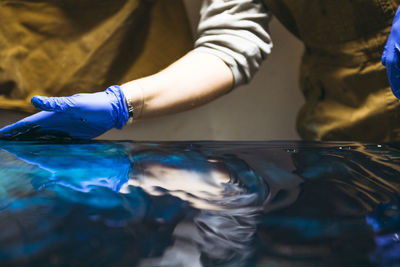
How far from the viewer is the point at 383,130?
93cm

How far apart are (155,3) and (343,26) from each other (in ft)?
1.79

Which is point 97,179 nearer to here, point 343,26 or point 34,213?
point 34,213

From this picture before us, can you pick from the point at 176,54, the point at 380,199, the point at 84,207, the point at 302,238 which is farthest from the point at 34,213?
the point at 176,54

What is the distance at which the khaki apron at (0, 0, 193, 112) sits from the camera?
971 millimetres

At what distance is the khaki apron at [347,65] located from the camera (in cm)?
88

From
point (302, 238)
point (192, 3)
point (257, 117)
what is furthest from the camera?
point (257, 117)

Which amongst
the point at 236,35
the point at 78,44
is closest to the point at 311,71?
the point at 236,35

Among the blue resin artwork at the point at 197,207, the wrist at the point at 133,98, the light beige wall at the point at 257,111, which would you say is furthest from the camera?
the light beige wall at the point at 257,111

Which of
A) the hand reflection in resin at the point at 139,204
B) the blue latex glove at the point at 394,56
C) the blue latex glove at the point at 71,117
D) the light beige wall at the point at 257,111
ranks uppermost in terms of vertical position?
the blue latex glove at the point at 394,56

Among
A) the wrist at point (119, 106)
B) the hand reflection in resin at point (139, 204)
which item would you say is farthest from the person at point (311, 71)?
the hand reflection in resin at point (139, 204)

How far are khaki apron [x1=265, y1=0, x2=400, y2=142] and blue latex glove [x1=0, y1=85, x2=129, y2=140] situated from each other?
52cm

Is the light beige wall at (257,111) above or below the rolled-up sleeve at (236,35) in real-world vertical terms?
below

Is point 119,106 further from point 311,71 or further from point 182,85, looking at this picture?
point 311,71

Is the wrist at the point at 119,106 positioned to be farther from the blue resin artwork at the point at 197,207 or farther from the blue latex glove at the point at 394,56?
the blue latex glove at the point at 394,56
